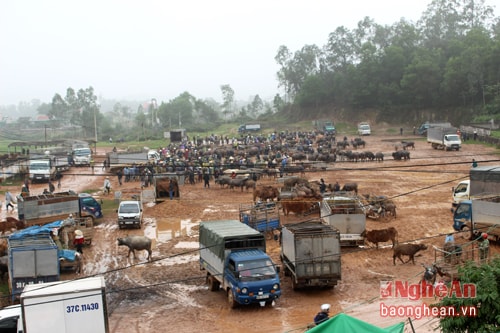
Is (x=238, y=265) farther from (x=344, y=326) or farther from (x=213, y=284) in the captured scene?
(x=344, y=326)

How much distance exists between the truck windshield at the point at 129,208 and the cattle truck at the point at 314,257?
12164mm

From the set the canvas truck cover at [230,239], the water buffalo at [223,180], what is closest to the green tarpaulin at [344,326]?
the canvas truck cover at [230,239]

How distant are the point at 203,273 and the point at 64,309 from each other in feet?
25.1

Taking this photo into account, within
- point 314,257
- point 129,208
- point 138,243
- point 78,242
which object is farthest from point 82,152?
point 314,257

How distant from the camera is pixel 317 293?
17656mm

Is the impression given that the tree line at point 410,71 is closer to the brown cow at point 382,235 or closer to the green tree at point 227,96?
the green tree at point 227,96

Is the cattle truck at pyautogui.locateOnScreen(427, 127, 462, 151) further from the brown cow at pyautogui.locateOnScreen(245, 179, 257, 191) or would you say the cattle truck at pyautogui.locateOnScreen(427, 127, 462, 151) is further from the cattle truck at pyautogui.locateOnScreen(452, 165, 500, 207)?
the cattle truck at pyautogui.locateOnScreen(452, 165, 500, 207)

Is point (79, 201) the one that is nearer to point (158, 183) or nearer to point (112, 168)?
point (158, 183)

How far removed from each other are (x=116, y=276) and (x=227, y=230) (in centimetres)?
489

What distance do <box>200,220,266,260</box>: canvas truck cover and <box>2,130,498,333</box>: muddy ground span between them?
4.18ft

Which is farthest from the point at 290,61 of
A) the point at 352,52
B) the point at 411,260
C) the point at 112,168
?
the point at 411,260

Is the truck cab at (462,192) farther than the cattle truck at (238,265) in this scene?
Yes

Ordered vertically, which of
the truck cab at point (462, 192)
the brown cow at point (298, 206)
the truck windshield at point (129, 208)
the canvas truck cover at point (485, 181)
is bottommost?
the brown cow at point (298, 206)

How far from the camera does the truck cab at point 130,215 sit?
2803 centimetres
